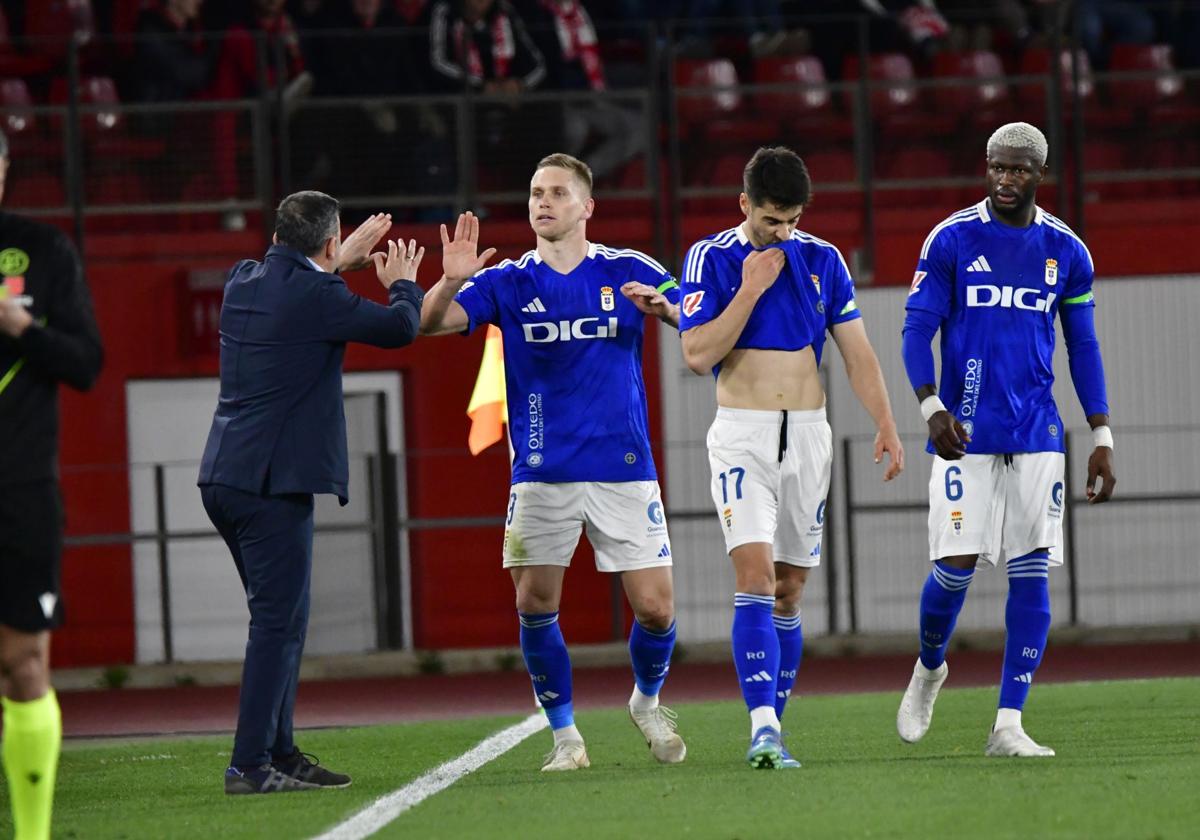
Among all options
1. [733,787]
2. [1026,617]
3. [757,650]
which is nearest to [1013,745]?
[1026,617]

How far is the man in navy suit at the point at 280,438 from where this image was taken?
24.2ft

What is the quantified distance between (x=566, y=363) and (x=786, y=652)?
1.45 meters

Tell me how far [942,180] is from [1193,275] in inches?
95.5

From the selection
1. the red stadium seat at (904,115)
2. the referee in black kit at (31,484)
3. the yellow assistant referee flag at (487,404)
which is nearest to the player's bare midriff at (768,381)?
the referee in black kit at (31,484)

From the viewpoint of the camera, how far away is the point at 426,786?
25.1 ft

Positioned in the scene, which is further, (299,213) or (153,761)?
(153,761)

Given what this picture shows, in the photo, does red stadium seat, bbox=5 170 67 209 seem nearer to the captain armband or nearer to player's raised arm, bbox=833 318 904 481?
player's raised arm, bbox=833 318 904 481

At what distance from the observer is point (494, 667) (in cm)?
1681

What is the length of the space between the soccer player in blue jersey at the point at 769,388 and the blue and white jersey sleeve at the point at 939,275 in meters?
0.32

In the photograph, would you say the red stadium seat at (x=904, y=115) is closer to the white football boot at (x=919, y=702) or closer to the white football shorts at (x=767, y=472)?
the white football boot at (x=919, y=702)

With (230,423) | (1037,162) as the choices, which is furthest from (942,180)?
(230,423)

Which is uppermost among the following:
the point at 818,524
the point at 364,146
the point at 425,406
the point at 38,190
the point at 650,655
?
the point at 364,146

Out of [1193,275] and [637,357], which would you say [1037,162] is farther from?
[1193,275]

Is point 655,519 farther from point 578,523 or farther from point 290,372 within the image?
point 290,372
